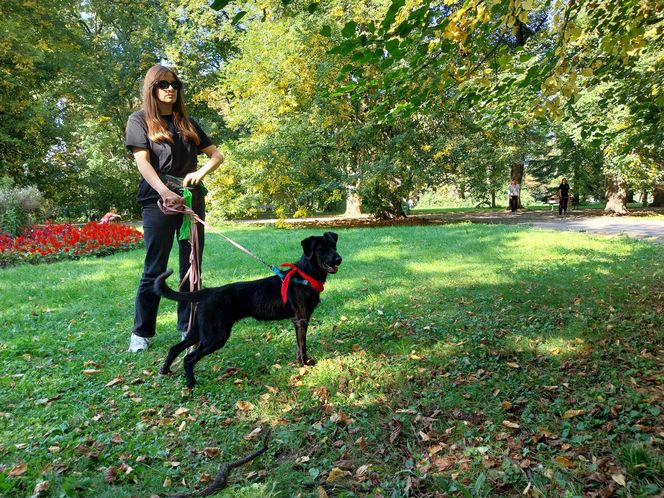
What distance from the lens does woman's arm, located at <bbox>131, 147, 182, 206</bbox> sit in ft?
11.3

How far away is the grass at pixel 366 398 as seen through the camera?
7.70 feet

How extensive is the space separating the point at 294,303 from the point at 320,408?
0.93 metres

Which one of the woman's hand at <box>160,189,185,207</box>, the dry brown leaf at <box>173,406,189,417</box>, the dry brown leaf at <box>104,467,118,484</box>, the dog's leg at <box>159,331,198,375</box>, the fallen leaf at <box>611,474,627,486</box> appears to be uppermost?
the woman's hand at <box>160,189,185,207</box>

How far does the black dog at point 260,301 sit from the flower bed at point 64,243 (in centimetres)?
761

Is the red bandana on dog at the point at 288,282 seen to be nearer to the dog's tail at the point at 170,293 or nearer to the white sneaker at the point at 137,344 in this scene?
the dog's tail at the point at 170,293

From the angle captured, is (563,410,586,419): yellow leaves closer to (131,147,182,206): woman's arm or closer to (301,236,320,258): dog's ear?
(301,236,320,258): dog's ear

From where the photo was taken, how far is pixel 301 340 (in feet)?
12.3

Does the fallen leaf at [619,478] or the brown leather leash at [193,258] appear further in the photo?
the brown leather leash at [193,258]

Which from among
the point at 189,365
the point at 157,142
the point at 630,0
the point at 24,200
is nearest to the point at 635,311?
the point at 630,0

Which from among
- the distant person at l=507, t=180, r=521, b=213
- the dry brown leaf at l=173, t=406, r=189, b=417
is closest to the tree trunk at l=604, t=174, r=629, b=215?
the distant person at l=507, t=180, r=521, b=213

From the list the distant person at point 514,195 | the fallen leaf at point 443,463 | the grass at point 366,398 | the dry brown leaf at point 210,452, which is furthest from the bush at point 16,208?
the distant person at point 514,195

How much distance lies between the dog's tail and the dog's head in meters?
0.92

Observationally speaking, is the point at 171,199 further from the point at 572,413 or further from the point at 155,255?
the point at 572,413

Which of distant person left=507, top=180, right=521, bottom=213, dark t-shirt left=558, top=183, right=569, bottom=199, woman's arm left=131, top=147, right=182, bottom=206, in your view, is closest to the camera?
woman's arm left=131, top=147, right=182, bottom=206
